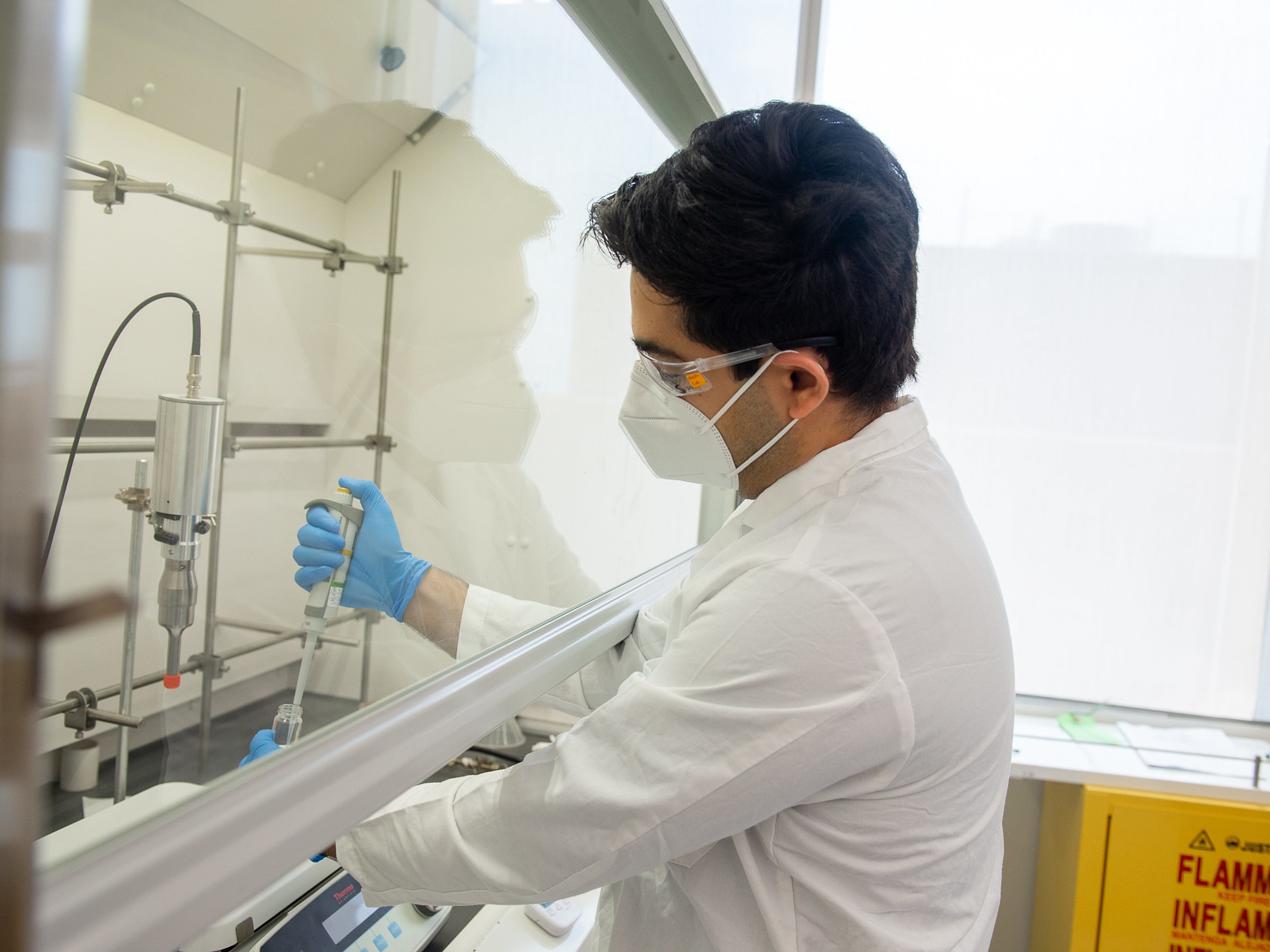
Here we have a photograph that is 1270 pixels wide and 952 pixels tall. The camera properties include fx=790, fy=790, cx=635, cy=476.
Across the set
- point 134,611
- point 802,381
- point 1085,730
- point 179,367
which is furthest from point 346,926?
point 1085,730

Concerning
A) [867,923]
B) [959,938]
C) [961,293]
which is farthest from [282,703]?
[961,293]

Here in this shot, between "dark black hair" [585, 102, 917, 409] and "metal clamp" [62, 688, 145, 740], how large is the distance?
612 mm

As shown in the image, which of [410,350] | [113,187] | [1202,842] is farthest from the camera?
[1202,842]

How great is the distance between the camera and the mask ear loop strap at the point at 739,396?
83 cm

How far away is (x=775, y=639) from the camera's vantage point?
68 centimetres

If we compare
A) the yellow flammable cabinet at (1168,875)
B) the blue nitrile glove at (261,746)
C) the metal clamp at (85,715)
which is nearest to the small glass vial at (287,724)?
the blue nitrile glove at (261,746)

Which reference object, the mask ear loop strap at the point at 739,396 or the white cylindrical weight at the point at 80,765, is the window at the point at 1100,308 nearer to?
the mask ear loop strap at the point at 739,396

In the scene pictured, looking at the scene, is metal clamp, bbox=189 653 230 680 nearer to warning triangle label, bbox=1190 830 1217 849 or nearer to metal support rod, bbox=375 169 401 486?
metal support rod, bbox=375 169 401 486

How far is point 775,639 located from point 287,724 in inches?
16.0

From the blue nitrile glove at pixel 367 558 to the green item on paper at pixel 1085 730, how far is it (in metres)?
1.87

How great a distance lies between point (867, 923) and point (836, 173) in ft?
2.38

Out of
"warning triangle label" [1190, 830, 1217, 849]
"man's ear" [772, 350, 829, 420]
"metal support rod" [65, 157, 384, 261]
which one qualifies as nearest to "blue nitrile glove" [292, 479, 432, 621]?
"metal support rod" [65, 157, 384, 261]

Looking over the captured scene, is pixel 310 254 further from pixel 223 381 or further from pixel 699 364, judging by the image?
pixel 699 364

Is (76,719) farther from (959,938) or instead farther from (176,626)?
(959,938)
